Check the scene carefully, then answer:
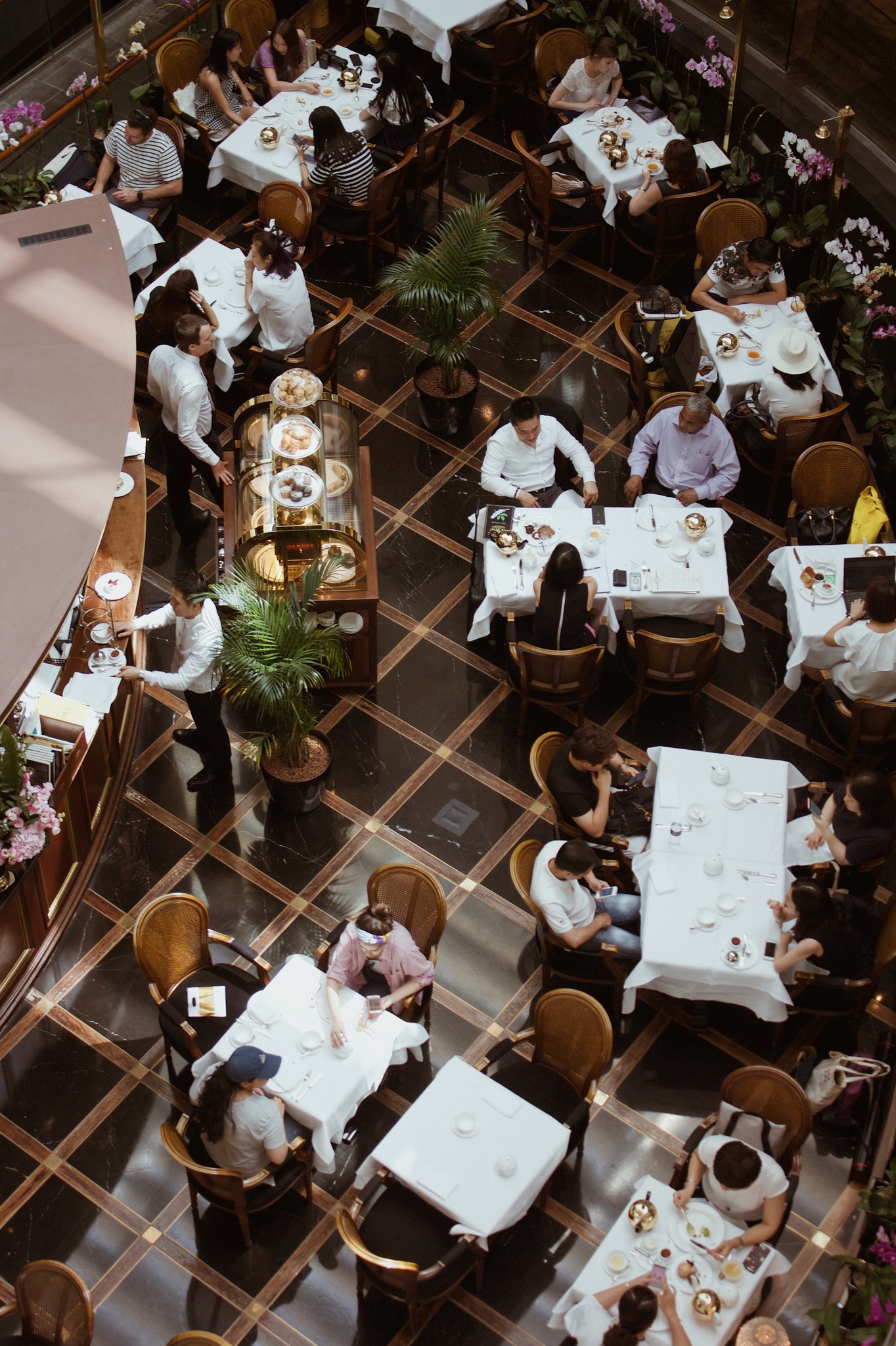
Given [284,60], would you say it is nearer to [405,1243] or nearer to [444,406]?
[444,406]

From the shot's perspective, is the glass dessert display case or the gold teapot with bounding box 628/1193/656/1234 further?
the glass dessert display case

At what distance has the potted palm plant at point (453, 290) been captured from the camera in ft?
29.0

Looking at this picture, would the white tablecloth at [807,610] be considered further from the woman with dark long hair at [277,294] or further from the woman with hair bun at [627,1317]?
the woman with hair bun at [627,1317]

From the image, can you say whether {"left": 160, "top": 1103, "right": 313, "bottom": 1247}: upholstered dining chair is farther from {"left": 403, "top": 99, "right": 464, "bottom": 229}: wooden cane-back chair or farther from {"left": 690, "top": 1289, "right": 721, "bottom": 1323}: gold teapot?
{"left": 403, "top": 99, "right": 464, "bottom": 229}: wooden cane-back chair

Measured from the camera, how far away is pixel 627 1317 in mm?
5449

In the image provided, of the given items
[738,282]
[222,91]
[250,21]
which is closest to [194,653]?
[738,282]

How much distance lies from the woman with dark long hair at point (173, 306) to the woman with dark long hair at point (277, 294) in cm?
32

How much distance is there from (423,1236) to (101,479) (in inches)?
148

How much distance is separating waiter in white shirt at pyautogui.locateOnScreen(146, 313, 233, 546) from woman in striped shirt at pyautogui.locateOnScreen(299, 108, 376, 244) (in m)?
1.93

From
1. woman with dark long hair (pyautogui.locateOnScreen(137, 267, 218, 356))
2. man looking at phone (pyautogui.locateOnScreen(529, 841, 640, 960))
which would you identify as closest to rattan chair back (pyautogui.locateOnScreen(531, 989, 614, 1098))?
man looking at phone (pyautogui.locateOnScreen(529, 841, 640, 960))

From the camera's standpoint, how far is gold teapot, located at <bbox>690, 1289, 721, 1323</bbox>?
5.69 m

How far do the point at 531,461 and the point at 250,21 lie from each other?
4949mm

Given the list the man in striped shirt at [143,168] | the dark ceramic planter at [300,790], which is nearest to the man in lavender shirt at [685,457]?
the dark ceramic planter at [300,790]

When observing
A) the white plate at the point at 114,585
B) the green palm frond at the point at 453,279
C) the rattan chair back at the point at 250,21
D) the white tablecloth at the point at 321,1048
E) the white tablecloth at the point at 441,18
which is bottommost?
the white tablecloth at the point at 321,1048
